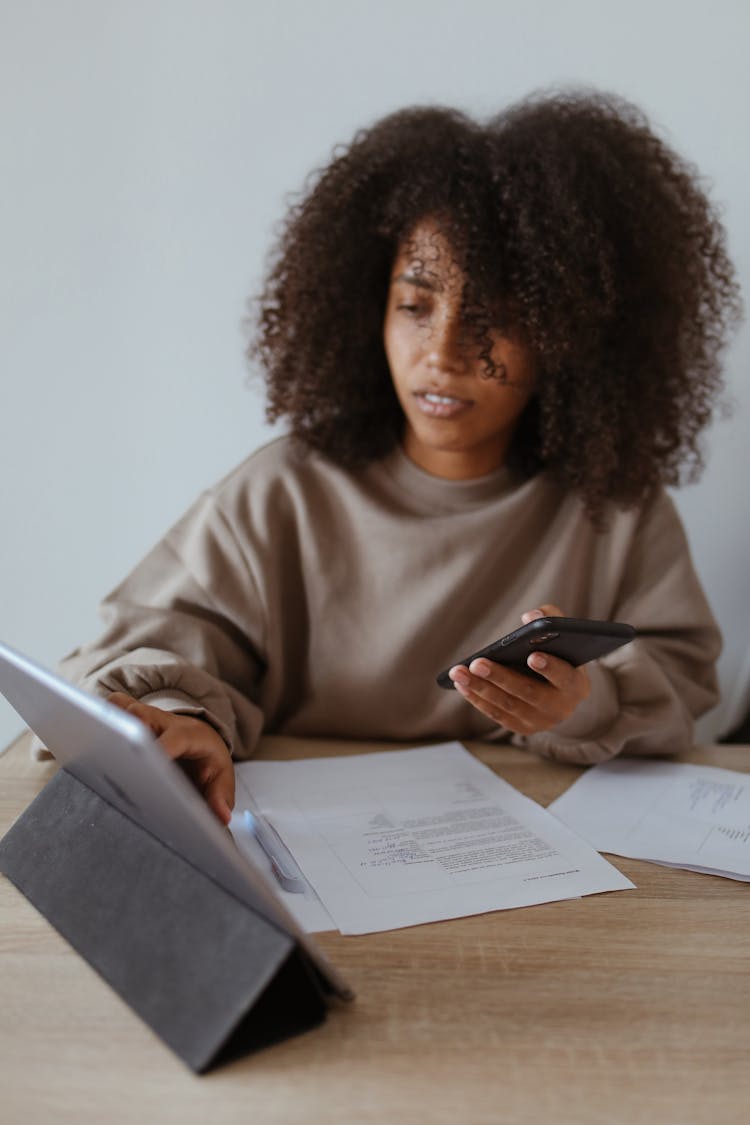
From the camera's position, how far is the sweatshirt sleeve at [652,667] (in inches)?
39.4

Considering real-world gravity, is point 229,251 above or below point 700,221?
above

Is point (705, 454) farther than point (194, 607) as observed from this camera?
Yes

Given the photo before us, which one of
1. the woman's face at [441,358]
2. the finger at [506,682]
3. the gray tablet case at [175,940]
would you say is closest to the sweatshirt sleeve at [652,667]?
the finger at [506,682]

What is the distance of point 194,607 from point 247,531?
0.34ft

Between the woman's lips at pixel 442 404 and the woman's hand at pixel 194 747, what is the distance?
443 mm

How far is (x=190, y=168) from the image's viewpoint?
1310 mm

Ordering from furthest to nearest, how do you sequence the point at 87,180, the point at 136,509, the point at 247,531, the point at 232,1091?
1. the point at 136,509
2. the point at 87,180
3. the point at 247,531
4. the point at 232,1091

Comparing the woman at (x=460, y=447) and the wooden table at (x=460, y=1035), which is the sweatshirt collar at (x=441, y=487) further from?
the wooden table at (x=460, y=1035)

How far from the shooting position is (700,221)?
1213mm

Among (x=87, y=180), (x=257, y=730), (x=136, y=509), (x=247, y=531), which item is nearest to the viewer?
(x=257, y=730)

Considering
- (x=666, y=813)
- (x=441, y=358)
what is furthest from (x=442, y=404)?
(x=666, y=813)

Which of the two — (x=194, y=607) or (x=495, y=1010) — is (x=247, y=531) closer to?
(x=194, y=607)

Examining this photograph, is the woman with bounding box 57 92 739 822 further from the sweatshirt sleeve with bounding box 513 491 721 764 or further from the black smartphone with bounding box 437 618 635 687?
the black smartphone with bounding box 437 618 635 687

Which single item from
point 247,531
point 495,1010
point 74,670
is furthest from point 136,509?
point 495,1010
